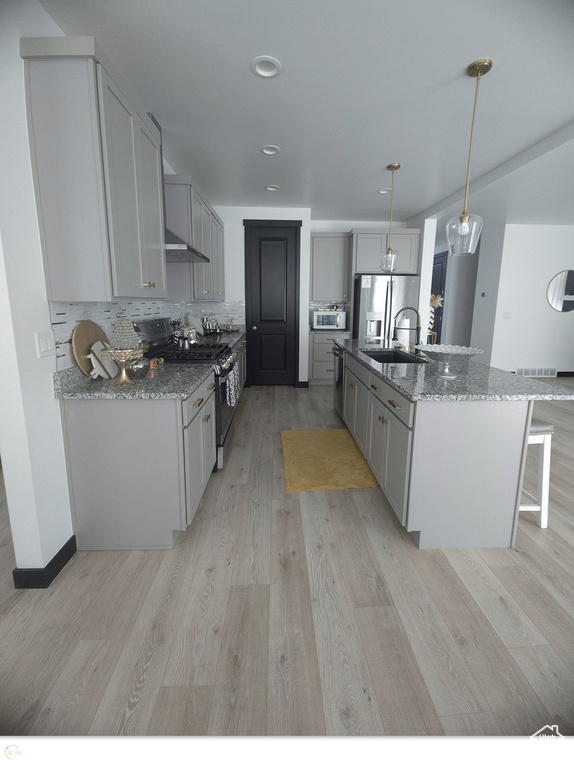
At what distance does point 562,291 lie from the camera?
6535mm

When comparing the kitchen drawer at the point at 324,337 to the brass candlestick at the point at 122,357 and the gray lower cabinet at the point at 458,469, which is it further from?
the brass candlestick at the point at 122,357

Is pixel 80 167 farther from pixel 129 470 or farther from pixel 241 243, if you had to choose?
pixel 241 243

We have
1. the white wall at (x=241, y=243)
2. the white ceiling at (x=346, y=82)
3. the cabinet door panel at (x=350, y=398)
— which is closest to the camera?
the white ceiling at (x=346, y=82)

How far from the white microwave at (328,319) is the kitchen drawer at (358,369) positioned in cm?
228

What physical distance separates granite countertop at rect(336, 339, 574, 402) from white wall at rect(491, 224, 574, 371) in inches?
191

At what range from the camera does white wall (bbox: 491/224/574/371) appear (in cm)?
634

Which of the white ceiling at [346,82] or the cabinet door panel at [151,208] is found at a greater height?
the white ceiling at [346,82]

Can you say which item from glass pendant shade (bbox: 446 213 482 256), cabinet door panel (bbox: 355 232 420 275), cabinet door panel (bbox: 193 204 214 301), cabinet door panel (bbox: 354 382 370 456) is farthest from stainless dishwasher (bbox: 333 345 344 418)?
cabinet door panel (bbox: 355 232 420 275)

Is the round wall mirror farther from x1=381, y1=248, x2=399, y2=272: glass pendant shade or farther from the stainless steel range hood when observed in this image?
the stainless steel range hood

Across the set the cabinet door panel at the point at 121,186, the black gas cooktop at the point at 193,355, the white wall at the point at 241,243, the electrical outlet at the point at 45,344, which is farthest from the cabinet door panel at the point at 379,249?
the electrical outlet at the point at 45,344

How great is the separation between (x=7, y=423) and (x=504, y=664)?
7.35ft

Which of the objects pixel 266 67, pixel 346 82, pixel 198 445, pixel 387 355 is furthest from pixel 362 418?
pixel 266 67

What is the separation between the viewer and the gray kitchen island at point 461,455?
Result: 184cm

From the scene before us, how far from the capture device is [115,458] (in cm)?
188
